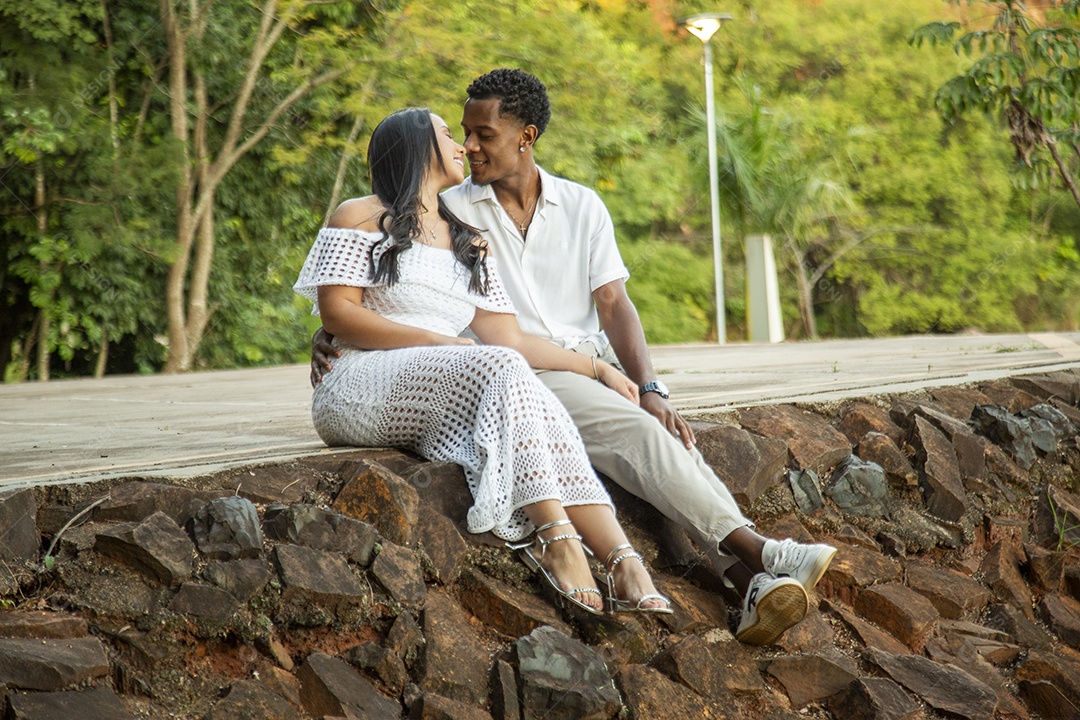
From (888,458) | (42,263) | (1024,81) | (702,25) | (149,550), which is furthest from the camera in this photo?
(702,25)

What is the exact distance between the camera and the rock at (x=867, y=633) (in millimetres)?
3246

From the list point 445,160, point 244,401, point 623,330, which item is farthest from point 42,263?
point 623,330

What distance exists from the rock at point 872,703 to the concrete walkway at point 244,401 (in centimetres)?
109

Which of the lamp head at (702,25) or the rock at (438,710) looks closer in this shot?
the rock at (438,710)

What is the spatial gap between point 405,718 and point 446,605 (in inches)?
13.5

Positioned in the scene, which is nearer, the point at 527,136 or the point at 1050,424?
the point at 527,136

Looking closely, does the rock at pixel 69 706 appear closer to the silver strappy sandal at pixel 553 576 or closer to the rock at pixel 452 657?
the rock at pixel 452 657

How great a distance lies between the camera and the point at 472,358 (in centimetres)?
289

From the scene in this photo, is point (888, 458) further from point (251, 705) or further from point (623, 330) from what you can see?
point (251, 705)

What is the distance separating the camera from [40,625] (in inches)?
85.8

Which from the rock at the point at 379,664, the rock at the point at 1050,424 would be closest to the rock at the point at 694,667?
the rock at the point at 379,664

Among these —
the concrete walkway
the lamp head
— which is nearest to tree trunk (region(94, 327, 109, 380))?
the concrete walkway

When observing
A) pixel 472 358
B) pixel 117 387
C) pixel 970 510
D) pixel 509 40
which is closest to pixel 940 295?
pixel 509 40

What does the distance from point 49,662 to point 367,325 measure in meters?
1.26
